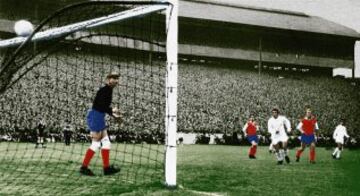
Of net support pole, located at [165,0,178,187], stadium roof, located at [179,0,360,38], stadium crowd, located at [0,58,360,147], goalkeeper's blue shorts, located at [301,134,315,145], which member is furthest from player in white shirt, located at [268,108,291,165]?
stadium roof, located at [179,0,360,38]

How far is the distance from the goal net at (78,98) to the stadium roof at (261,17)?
312 inches

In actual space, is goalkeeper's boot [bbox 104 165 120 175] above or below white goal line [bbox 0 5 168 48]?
below

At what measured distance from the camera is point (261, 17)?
171 feet

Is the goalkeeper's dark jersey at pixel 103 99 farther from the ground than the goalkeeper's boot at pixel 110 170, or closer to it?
farther from the ground

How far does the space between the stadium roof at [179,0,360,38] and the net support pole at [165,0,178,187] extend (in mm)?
38854

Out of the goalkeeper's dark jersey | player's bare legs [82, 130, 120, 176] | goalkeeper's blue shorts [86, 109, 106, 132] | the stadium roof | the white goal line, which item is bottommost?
player's bare legs [82, 130, 120, 176]

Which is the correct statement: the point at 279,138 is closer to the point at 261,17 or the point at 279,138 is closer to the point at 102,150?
the point at 102,150

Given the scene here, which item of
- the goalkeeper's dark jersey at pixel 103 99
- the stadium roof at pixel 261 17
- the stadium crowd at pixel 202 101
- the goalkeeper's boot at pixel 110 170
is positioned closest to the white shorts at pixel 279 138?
the goalkeeper's boot at pixel 110 170

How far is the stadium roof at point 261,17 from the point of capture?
161ft

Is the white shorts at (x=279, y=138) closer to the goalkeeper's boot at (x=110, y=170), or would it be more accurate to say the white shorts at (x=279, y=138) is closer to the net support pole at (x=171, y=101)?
the goalkeeper's boot at (x=110, y=170)

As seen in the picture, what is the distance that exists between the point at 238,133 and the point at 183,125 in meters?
4.38

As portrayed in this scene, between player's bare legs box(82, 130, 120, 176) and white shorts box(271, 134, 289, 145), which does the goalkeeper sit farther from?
white shorts box(271, 134, 289, 145)

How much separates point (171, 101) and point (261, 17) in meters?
45.7

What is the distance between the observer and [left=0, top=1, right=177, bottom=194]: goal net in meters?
7.80
